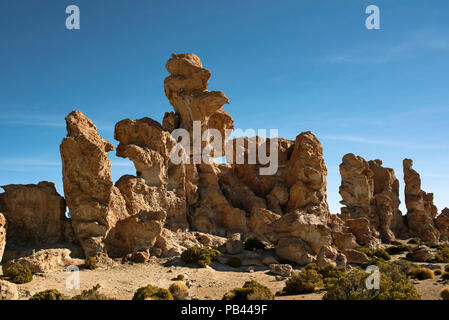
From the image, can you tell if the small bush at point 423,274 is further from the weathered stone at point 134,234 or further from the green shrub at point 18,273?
the green shrub at point 18,273

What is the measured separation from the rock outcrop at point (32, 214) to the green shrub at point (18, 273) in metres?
4.36

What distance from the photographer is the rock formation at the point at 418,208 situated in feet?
174

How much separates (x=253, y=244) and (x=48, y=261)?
1582cm

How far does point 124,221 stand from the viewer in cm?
2598

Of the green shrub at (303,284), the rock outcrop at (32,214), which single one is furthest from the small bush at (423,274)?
the rock outcrop at (32,214)

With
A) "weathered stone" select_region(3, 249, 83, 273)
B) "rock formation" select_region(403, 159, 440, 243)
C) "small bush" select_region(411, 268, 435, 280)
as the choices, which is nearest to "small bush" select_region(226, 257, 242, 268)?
"weathered stone" select_region(3, 249, 83, 273)

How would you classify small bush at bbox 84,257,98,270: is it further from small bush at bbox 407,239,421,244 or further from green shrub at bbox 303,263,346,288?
small bush at bbox 407,239,421,244

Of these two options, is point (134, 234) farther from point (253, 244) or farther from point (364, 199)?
point (364, 199)

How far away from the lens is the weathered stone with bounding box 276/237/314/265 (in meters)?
28.0

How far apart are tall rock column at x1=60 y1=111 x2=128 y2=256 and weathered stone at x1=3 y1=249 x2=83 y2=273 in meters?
1.31

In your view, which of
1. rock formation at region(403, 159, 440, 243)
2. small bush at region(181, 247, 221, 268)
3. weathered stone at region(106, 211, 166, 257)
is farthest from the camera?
rock formation at region(403, 159, 440, 243)
